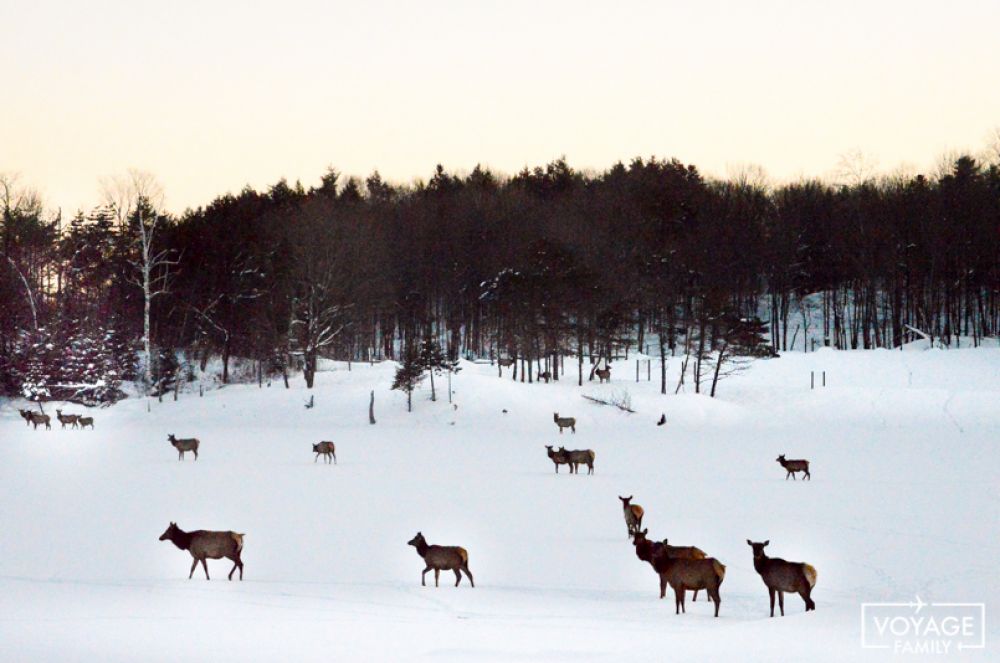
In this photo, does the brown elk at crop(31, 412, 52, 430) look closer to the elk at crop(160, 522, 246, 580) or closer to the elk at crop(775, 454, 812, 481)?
the elk at crop(160, 522, 246, 580)

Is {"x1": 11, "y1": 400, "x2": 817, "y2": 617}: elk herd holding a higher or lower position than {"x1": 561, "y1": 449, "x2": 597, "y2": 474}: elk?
higher

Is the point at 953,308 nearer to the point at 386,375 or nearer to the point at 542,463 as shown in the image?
the point at 386,375

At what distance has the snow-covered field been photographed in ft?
31.9

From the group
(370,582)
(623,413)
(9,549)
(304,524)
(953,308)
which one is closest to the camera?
(370,582)

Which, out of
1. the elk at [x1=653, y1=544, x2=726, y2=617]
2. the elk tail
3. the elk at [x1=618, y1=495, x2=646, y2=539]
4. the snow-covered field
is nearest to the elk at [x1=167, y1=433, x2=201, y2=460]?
the snow-covered field

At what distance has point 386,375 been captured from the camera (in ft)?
182

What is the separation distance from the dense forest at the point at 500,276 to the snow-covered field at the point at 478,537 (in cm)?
1547

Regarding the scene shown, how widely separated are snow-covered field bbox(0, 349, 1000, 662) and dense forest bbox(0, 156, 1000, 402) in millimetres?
15474

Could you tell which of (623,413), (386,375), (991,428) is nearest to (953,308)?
(991,428)

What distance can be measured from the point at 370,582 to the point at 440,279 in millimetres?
62874

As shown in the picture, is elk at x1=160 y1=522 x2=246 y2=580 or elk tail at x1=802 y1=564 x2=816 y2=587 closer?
elk tail at x1=802 y1=564 x2=816 y2=587

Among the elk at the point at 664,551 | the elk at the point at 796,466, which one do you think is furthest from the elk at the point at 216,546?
the elk at the point at 796,466

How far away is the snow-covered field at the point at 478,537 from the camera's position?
31.9 ft

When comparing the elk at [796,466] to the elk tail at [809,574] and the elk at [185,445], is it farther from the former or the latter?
the elk at [185,445]
